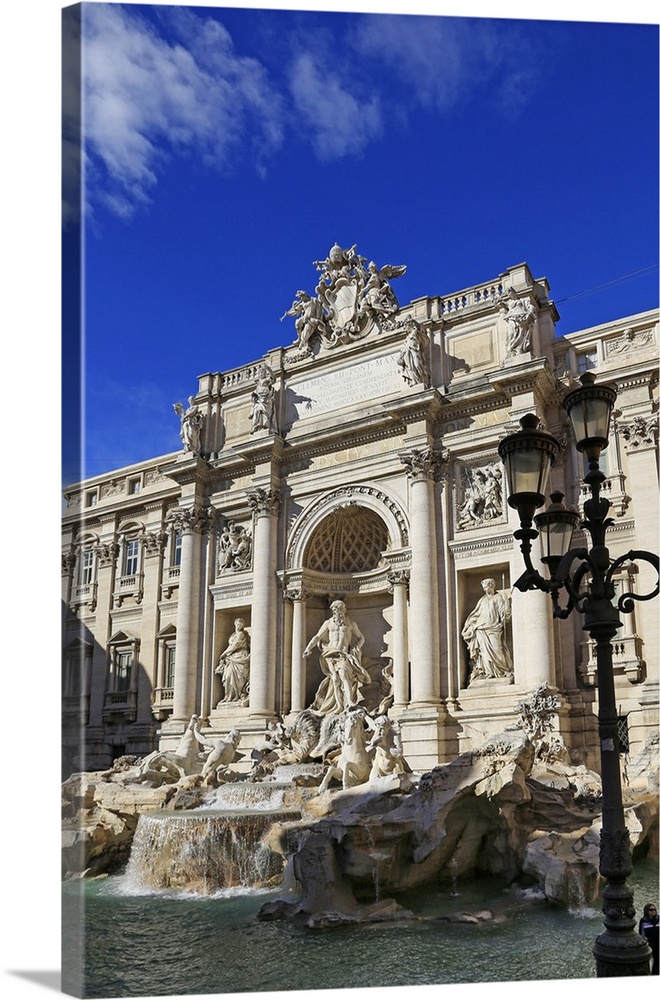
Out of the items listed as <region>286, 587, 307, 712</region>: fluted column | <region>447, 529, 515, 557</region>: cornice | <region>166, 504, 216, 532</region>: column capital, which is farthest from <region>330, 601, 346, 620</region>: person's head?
<region>166, 504, 216, 532</region>: column capital

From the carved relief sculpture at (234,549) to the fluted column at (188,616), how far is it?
22.6 inches

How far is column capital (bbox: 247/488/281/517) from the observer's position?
59.8ft

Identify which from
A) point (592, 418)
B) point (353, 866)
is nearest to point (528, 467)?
point (592, 418)

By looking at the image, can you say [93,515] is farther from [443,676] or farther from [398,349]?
[443,676]

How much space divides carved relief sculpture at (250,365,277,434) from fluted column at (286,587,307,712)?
3.54m

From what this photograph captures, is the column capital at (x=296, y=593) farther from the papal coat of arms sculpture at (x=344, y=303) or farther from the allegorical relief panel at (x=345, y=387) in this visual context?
the papal coat of arms sculpture at (x=344, y=303)

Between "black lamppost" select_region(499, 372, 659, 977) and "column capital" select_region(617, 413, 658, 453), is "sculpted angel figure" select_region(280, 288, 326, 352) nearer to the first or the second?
"column capital" select_region(617, 413, 658, 453)

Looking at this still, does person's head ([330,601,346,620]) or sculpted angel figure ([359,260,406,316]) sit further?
sculpted angel figure ([359,260,406,316])

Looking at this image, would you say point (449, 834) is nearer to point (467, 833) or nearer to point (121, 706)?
point (467, 833)

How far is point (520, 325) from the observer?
1548 centimetres

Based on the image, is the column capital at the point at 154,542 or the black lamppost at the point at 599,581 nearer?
the black lamppost at the point at 599,581

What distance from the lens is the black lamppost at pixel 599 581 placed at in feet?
16.3

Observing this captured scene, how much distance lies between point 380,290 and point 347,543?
5.21 metres

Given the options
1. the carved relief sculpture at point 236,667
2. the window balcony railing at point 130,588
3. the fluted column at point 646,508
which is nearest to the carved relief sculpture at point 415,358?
the fluted column at point 646,508
